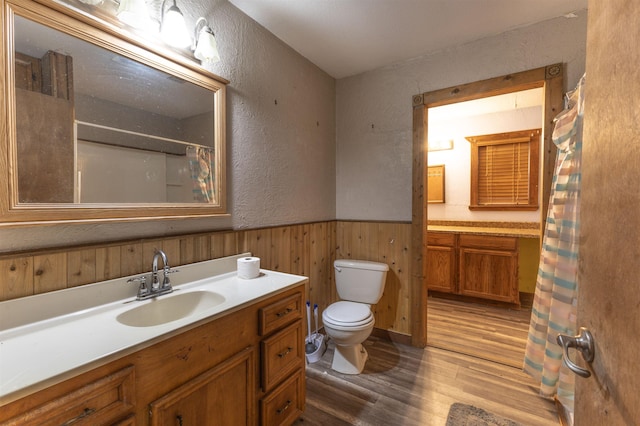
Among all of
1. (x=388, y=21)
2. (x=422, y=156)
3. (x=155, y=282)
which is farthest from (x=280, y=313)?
(x=388, y=21)

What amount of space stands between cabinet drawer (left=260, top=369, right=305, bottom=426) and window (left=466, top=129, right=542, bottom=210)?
3317 millimetres

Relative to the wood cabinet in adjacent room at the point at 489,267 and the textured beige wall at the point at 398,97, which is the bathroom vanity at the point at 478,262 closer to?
the wood cabinet in adjacent room at the point at 489,267

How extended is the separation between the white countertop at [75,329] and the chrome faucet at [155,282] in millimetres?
37

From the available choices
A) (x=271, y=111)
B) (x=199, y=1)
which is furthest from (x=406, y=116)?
(x=199, y=1)

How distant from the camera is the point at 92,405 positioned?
0.76 metres

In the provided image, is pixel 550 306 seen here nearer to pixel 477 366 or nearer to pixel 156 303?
pixel 477 366

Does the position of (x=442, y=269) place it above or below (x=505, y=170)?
below

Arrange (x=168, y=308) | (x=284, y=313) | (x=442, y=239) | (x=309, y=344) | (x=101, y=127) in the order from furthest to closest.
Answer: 1. (x=442, y=239)
2. (x=309, y=344)
3. (x=284, y=313)
4. (x=168, y=308)
5. (x=101, y=127)

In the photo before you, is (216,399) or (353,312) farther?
(353,312)

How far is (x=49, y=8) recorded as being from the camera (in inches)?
41.1

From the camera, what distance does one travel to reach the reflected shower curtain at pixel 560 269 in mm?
1523

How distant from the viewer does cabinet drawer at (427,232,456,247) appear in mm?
3438

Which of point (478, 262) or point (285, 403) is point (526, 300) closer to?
point (478, 262)

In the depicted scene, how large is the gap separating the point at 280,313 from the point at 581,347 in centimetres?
112
